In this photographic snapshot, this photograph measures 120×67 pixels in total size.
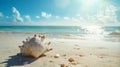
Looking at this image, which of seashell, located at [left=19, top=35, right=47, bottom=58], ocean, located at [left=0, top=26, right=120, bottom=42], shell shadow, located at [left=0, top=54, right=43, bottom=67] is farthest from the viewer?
ocean, located at [left=0, top=26, right=120, bottom=42]

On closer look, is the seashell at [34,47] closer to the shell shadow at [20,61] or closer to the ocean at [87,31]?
the shell shadow at [20,61]

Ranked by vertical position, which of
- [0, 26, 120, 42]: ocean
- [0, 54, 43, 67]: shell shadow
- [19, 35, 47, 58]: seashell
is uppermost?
[19, 35, 47, 58]: seashell

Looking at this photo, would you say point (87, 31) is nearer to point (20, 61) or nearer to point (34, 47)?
point (34, 47)

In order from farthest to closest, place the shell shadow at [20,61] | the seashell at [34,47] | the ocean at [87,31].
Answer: the ocean at [87,31]
the seashell at [34,47]
the shell shadow at [20,61]

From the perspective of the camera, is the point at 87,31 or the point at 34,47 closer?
the point at 34,47

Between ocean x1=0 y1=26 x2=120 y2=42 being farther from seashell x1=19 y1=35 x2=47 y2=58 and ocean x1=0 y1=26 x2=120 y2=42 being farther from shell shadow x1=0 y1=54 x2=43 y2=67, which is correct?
shell shadow x1=0 y1=54 x2=43 y2=67

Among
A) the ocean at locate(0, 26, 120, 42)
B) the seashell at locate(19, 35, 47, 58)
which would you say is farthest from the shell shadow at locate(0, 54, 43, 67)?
the ocean at locate(0, 26, 120, 42)

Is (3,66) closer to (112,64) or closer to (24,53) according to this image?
(24,53)

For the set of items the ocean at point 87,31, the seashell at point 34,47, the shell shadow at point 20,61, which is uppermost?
the seashell at point 34,47

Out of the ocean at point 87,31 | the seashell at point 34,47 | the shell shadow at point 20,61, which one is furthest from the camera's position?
the ocean at point 87,31

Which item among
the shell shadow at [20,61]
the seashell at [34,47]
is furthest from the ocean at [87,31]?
the shell shadow at [20,61]

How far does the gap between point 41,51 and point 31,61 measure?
0.54 metres

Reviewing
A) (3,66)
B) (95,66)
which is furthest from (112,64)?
(3,66)

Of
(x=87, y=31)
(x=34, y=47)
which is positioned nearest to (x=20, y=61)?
(x=34, y=47)
